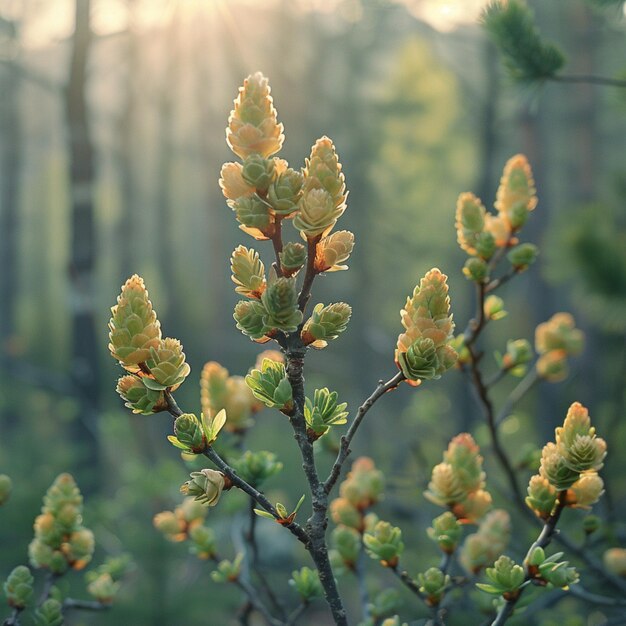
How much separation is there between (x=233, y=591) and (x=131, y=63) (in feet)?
30.8

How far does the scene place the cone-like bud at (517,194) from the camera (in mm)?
1919

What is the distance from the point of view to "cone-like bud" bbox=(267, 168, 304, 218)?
1.14 meters

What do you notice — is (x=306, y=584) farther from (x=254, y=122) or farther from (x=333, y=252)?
(x=254, y=122)

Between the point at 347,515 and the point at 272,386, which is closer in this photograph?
the point at 272,386

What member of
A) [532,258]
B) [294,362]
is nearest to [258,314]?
[294,362]

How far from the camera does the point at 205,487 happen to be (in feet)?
3.77

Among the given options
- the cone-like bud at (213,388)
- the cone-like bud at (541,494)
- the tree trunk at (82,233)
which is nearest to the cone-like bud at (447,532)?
the cone-like bud at (541,494)

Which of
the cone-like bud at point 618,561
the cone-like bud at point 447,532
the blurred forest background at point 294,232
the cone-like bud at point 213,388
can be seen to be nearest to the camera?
the cone-like bud at point 447,532

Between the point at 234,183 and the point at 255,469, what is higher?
the point at 234,183

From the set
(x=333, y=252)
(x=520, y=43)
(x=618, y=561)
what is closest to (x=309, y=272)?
(x=333, y=252)

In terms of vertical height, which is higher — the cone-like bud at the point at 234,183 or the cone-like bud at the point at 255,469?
the cone-like bud at the point at 234,183

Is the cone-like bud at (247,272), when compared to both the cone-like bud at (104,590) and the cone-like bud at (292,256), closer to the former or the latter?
the cone-like bud at (292,256)

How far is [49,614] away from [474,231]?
1.39 meters

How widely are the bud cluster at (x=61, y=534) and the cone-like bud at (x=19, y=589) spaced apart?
0.09 meters
